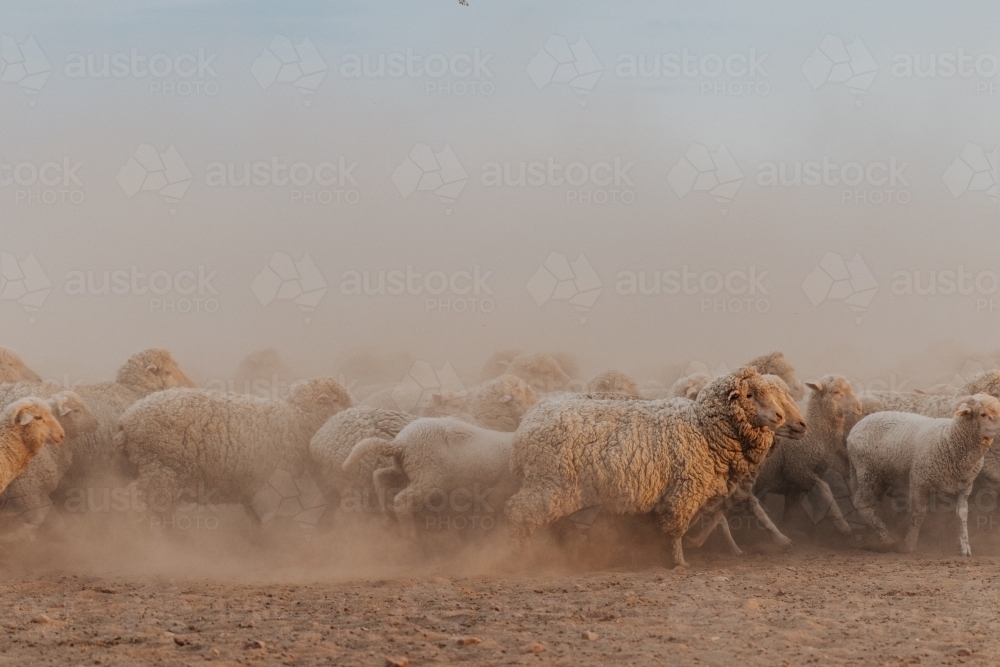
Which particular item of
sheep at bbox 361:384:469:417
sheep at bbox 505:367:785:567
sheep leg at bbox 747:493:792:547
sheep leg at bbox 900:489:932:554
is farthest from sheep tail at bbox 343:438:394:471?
sheep leg at bbox 900:489:932:554

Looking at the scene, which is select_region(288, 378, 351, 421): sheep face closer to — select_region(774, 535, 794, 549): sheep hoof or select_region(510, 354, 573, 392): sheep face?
select_region(510, 354, 573, 392): sheep face

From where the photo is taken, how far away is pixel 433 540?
9.44m

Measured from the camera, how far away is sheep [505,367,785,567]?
28.9 ft

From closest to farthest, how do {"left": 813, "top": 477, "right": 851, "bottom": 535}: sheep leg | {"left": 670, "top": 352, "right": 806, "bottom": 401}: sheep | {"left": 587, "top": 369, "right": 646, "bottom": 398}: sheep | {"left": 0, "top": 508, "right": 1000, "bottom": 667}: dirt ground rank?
1. {"left": 0, "top": 508, "right": 1000, "bottom": 667}: dirt ground
2. {"left": 813, "top": 477, "right": 851, "bottom": 535}: sheep leg
3. {"left": 670, "top": 352, "right": 806, "bottom": 401}: sheep
4. {"left": 587, "top": 369, "right": 646, "bottom": 398}: sheep

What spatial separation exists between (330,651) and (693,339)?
85.7ft

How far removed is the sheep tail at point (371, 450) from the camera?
9.53m

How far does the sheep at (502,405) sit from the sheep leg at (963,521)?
170 inches

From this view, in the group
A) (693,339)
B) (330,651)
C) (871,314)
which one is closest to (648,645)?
(330,651)

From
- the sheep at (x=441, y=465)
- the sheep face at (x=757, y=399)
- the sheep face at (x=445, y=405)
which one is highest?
the sheep face at (x=757, y=399)

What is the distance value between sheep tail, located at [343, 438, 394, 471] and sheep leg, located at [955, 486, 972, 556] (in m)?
5.14

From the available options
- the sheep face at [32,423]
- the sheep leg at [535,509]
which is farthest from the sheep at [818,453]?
the sheep face at [32,423]

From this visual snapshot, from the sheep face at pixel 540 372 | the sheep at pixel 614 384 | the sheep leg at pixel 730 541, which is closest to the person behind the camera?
the sheep leg at pixel 730 541

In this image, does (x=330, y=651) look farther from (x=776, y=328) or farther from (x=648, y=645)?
(x=776, y=328)

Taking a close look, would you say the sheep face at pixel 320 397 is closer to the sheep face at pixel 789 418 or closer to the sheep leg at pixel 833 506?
the sheep face at pixel 789 418
